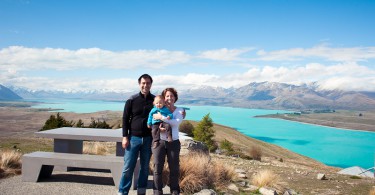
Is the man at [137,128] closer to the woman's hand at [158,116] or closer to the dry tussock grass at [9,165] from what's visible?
the woman's hand at [158,116]

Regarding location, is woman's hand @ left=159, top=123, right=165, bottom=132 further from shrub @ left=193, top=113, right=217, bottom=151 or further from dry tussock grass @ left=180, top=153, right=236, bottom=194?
shrub @ left=193, top=113, right=217, bottom=151

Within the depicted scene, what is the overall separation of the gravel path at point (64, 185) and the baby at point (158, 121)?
1623 mm

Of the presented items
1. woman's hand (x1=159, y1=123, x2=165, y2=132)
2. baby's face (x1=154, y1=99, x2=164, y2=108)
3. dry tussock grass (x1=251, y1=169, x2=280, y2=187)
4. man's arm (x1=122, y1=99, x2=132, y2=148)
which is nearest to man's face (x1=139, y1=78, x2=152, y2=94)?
man's arm (x1=122, y1=99, x2=132, y2=148)

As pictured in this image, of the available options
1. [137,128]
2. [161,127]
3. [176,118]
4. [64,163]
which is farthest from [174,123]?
[64,163]

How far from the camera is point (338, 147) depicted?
128625 mm

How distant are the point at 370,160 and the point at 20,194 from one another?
12172 cm

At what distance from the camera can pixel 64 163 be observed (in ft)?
21.0

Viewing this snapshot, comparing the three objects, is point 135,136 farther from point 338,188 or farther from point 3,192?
point 338,188

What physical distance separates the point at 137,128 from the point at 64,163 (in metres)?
2.07

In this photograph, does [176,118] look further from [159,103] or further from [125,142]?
[125,142]

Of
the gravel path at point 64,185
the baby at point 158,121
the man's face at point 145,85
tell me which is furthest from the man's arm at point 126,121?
the gravel path at point 64,185

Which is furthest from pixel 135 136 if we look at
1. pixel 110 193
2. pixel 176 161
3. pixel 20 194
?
pixel 20 194

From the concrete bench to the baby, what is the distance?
1.49 metres

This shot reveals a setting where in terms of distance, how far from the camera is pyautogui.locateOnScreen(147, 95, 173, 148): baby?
5062mm
